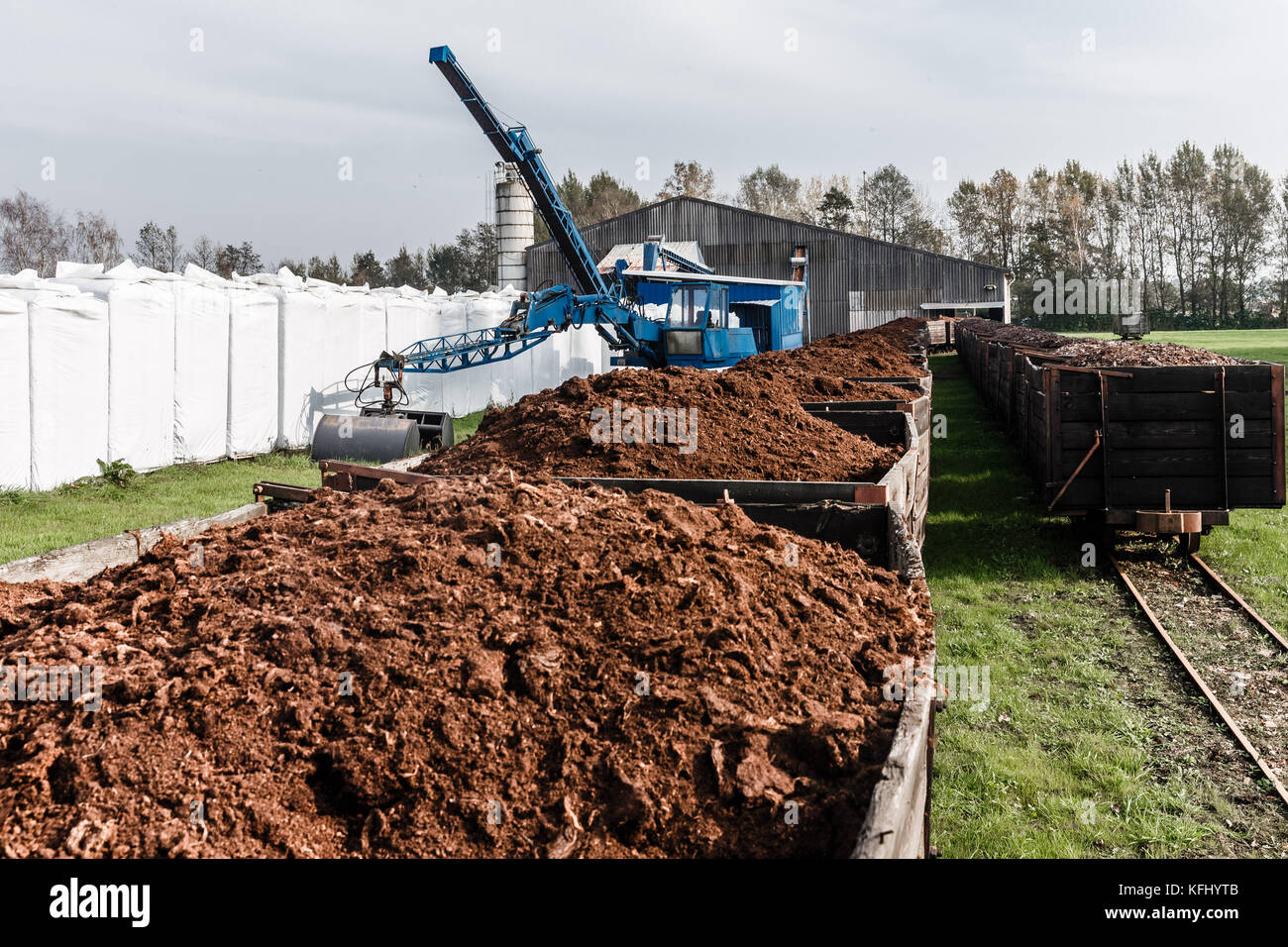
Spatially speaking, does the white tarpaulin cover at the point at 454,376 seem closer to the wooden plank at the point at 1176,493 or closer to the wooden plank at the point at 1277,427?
the wooden plank at the point at 1176,493

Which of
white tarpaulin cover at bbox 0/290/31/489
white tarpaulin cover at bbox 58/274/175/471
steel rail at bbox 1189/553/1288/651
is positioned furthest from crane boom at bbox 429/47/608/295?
steel rail at bbox 1189/553/1288/651

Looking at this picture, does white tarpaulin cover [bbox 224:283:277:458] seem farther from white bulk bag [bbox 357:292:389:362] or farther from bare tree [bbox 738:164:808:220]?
bare tree [bbox 738:164:808:220]

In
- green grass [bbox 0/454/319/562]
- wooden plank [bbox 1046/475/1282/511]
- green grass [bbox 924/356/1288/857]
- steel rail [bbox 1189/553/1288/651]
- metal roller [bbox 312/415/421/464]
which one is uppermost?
metal roller [bbox 312/415/421/464]

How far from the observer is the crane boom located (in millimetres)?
18953

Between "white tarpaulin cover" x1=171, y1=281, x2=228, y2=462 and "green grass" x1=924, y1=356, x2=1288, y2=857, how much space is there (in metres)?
11.7

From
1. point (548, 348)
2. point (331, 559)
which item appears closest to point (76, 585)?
point (331, 559)

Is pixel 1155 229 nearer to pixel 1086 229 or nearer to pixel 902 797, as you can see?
pixel 1086 229

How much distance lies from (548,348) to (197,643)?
24383 mm

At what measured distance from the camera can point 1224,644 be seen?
286 inches

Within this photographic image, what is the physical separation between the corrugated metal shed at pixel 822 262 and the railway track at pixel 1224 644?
115ft

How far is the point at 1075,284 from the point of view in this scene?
3184 inches

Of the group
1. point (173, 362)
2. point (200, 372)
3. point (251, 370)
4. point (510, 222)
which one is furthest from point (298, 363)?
point (510, 222)

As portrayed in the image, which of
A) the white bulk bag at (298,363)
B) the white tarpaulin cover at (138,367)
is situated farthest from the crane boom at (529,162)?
the white tarpaulin cover at (138,367)
